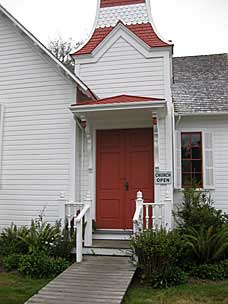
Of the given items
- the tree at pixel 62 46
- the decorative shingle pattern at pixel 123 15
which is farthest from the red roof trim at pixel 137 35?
the tree at pixel 62 46

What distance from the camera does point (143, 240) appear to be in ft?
21.1

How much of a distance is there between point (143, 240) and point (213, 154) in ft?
15.5

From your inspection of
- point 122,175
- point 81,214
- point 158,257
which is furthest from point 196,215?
point 81,214

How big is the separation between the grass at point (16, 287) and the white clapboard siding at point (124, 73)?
5084 millimetres

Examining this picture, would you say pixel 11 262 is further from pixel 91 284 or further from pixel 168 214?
pixel 168 214

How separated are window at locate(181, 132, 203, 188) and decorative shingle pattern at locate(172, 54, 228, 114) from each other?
768 millimetres

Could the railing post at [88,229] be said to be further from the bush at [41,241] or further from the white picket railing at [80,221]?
the bush at [41,241]

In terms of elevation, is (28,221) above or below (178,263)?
above

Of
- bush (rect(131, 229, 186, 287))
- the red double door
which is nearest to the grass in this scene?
bush (rect(131, 229, 186, 287))

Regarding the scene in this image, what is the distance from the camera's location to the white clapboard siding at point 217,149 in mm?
10023

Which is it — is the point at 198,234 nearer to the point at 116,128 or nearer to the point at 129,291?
the point at 129,291

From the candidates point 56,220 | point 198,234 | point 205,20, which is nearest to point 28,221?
point 56,220

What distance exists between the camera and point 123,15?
10320 millimetres

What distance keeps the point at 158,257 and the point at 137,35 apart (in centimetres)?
610
